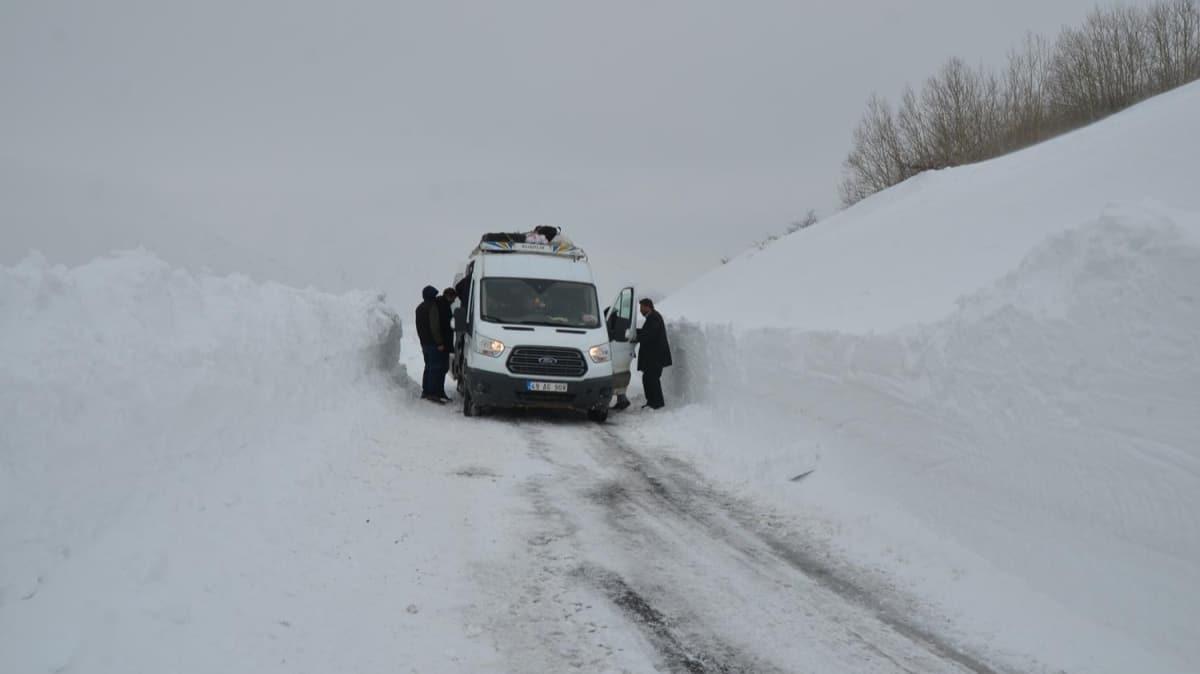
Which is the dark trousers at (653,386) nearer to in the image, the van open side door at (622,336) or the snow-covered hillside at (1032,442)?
the van open side door at (622,336)

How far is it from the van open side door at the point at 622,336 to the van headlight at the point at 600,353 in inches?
6.8

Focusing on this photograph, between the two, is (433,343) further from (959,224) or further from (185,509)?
(959,224)

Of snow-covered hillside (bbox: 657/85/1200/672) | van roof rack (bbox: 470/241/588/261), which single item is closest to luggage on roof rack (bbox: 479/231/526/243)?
van roof rack (bbox: 470/241/588/261)

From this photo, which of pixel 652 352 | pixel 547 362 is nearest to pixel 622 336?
pixel 652 352

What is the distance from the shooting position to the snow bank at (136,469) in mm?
3840

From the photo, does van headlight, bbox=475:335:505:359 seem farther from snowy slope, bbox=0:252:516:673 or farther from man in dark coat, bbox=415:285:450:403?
snowy slope, bbox=0:252:516:673

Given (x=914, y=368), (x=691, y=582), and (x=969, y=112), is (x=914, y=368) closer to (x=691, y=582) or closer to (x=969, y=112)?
(x=691, y=582)

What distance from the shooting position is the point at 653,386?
1398 centimetres

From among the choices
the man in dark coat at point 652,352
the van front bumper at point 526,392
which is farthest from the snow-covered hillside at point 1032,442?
the man in dark coat at point 652,352

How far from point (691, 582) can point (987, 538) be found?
216 cm

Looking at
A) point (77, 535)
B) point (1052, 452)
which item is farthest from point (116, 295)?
point (1052, 452)

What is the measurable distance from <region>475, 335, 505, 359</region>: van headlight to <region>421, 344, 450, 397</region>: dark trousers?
1.96 metres

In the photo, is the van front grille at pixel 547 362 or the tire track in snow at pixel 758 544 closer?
the tire track in snow at pixel 758 544

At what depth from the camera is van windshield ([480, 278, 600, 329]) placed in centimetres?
1291
